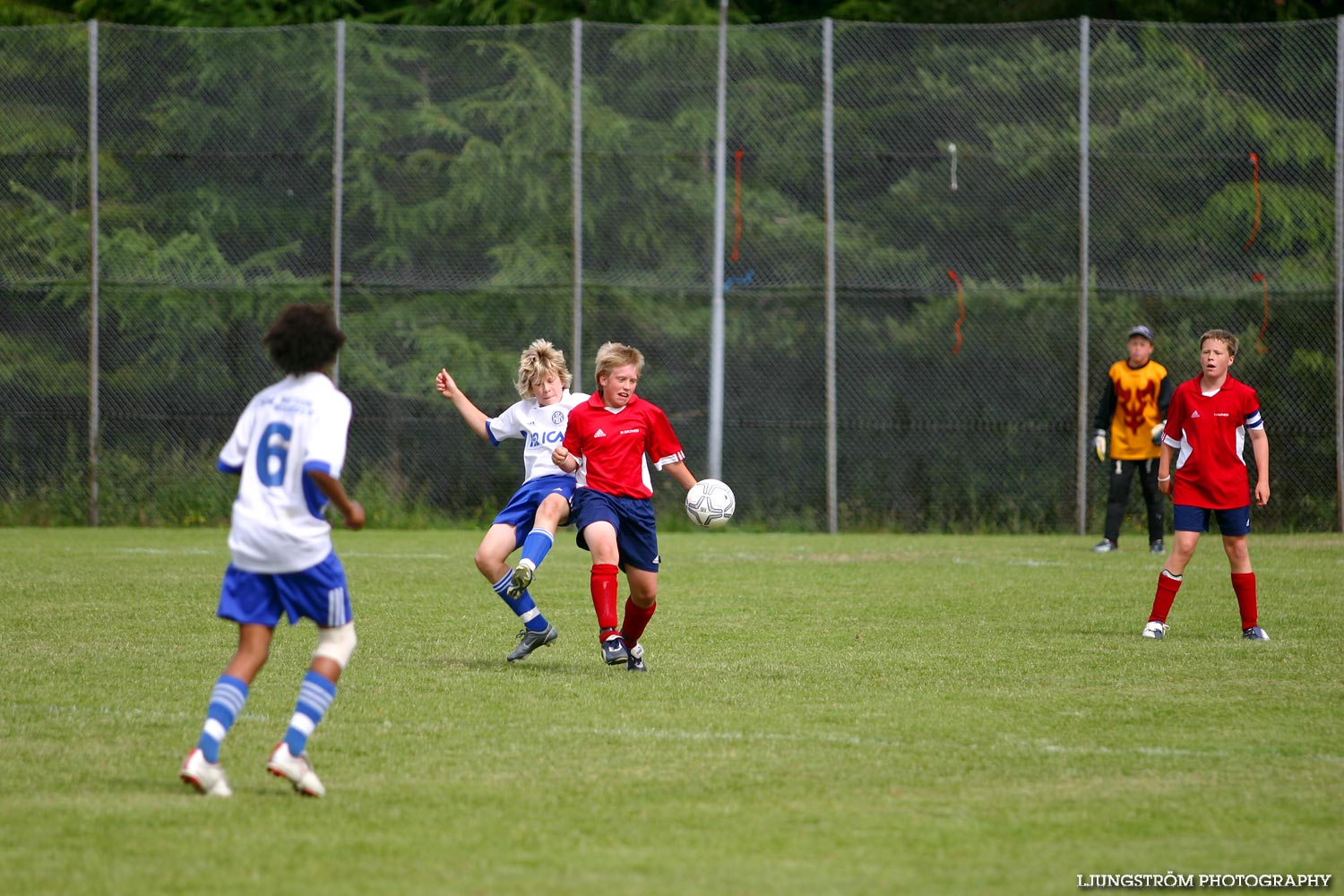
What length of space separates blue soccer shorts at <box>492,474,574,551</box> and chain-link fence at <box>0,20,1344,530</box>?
31.4 ft

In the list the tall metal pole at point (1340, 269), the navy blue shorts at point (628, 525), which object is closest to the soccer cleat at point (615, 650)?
the navy blue shorts at point (628, 525)

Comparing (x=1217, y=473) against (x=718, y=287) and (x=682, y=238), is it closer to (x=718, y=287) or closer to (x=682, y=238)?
(x=718, y=287)

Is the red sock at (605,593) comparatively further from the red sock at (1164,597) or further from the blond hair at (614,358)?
the red sock at (1164,597)

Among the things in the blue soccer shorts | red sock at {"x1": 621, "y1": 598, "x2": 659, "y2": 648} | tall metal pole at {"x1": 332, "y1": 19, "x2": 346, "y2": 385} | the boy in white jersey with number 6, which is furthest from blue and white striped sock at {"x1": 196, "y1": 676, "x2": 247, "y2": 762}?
tall metal pole at {"x1": 332, "y1": 19, "x2": 346, "y2": 385}

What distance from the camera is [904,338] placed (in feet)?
58.1

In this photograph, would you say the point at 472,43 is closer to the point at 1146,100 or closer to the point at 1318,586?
the point at 1146,100

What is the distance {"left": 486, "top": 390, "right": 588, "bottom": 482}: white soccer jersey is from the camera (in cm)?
823

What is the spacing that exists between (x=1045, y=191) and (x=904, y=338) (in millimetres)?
2352

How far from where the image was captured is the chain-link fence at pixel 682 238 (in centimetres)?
1752

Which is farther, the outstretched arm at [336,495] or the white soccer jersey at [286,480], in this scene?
the white soccer jersey at [286,480]

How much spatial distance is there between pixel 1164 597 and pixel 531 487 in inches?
144

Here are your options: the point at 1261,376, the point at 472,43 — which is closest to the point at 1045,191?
the point at 1261,376

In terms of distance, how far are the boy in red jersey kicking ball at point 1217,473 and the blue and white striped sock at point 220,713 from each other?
17.9 feet

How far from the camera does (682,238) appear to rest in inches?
714
